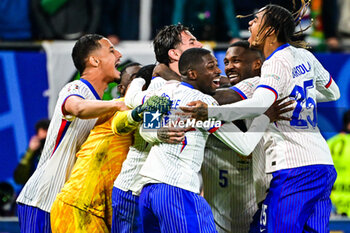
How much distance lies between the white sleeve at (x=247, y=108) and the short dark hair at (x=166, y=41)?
3.28 feet

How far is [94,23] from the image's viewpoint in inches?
375

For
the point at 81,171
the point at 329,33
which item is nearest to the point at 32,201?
the point at 81,171

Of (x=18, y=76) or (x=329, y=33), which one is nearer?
(x=18, y=76)

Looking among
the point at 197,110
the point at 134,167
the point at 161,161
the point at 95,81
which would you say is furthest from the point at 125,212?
the point at 95,81

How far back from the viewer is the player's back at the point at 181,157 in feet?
14.5

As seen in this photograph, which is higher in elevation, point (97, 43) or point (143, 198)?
point (97, 43)

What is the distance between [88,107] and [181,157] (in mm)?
910

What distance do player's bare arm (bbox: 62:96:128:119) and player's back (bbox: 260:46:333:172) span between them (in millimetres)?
1161

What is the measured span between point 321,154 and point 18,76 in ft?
18.7

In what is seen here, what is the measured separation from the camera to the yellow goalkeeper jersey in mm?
5105

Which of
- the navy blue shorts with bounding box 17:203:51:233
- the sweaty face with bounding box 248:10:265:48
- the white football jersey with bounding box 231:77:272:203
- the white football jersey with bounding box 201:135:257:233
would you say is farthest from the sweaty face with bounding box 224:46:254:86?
the navy blue shorts with bounding box 17:203:51:233

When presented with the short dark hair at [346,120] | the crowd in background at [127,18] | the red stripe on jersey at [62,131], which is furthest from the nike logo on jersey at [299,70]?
the crowd in background at [127,18]

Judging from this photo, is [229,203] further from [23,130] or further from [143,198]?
Answer: [23,130]

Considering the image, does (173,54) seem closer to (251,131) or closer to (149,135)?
(149,135)
